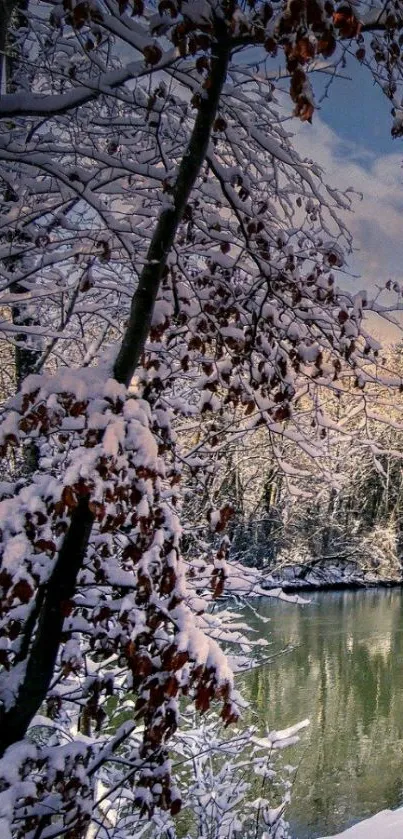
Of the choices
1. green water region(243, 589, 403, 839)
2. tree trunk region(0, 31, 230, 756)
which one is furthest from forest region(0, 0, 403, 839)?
green water region(243, 589, 403, 839)

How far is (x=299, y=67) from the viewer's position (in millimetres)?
2248

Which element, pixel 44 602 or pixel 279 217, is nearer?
pixel 44 602

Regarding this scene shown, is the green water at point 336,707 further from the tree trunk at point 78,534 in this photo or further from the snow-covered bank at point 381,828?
the tree trunk at point 78,534

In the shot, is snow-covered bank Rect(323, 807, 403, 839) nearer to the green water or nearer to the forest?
the green water

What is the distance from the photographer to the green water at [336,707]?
9531mm

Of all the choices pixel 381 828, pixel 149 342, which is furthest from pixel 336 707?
pixel 149 342

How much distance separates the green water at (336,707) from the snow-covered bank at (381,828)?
1.50 metres

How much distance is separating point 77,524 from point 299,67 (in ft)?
6.37

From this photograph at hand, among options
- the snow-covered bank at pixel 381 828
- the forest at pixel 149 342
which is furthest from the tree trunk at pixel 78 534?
the snow-covered bank at pixel 381 828

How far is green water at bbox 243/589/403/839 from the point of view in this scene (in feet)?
31.3

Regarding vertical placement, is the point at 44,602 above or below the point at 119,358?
below

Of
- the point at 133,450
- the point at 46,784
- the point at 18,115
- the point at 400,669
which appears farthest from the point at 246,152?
the point at 400,669

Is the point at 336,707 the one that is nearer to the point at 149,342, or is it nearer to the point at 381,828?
the point at 381,828

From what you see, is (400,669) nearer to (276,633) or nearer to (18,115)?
(276,633)
